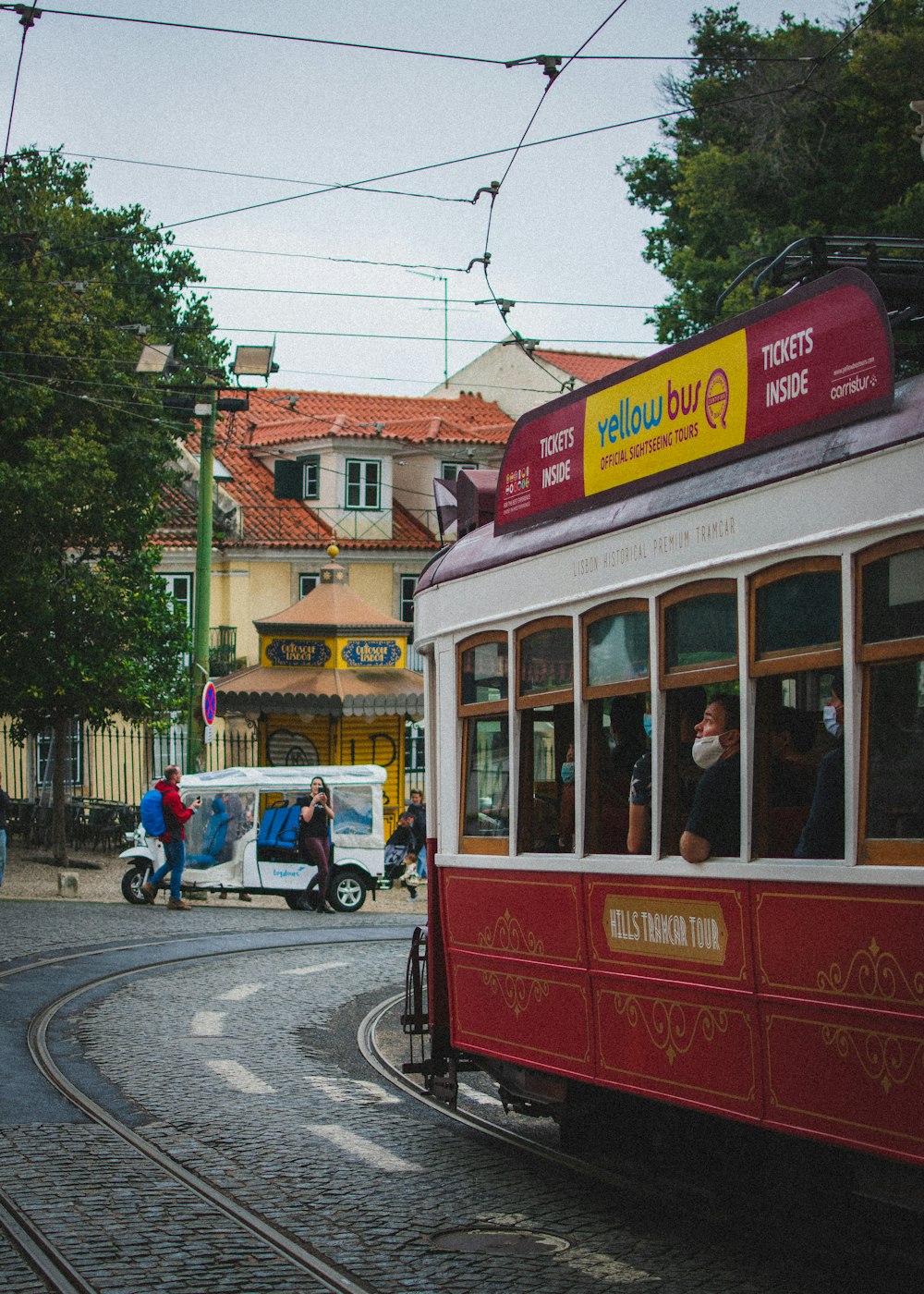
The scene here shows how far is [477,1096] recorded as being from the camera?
1053cm

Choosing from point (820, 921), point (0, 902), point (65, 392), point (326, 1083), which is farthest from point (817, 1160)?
point (65, 392)

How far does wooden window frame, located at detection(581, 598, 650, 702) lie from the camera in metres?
7.19

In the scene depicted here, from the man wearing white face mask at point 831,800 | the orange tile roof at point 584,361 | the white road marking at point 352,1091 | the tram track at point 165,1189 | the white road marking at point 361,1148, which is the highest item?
the orange tile roof at point 584,361

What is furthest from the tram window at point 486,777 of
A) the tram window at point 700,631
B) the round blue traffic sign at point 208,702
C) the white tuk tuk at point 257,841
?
the round blue traffic sign at point 208,702

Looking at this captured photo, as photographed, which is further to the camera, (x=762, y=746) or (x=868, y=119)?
(x=868, y=119)

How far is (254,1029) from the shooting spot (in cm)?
1283

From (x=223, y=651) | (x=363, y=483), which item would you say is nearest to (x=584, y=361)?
(x=363, y=483)

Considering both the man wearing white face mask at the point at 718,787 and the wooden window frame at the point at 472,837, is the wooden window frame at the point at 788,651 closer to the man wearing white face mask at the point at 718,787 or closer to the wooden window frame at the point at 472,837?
the man wearing white face mask at the point at 718,787

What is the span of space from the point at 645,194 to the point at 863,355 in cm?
3093

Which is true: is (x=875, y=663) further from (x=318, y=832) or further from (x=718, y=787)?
(x=318, y=832)

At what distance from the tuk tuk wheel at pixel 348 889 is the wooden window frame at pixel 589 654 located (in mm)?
17109

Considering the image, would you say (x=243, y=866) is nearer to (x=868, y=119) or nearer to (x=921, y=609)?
(x=868, y=119)

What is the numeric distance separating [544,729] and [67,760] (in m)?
36.1

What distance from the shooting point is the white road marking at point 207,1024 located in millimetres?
12508
